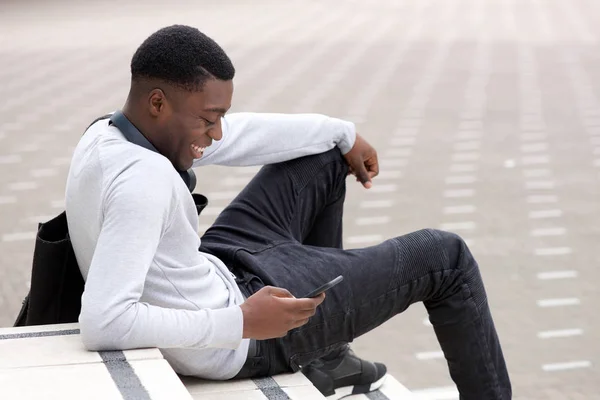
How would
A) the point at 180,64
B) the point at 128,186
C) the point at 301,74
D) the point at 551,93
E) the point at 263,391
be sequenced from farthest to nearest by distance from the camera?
the point at 301,74
the point at 551,93
the point at 263,391
the point at 180,64
the point at 128,186

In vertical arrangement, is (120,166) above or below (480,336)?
above

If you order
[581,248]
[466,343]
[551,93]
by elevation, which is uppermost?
[466,343]

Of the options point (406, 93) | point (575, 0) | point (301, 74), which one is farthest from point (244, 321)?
point (575, 0)

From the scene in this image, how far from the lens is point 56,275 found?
1.92 meters

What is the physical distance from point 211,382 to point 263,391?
100mm

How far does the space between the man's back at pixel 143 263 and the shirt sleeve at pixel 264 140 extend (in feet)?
1.48

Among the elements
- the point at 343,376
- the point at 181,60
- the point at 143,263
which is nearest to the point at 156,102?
the point at 181,60

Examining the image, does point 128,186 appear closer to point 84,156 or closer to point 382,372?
point 84,156

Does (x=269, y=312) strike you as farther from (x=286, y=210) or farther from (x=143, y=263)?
(x=286, y=210)

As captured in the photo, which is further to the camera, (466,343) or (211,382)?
(466,343)

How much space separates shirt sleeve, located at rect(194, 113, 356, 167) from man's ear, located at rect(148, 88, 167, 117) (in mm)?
480

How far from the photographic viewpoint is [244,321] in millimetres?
1813

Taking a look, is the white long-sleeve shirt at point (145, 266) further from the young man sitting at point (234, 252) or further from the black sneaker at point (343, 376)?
the black sneaker at point (343, 376)

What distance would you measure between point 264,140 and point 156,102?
54 centimetres
